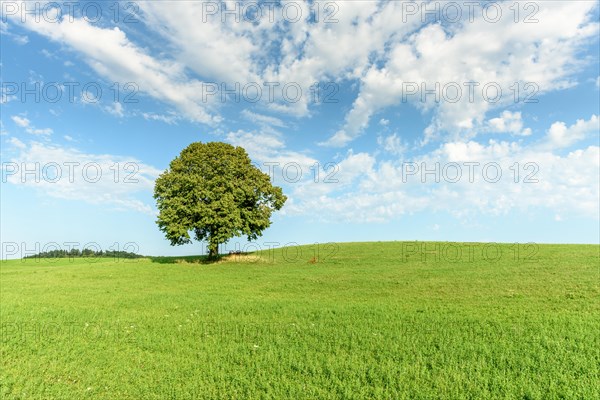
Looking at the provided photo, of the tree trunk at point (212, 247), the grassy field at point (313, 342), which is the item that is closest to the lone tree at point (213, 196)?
the tree trunk at point (212, 247)

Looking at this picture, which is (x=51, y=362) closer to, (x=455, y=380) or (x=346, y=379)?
(x=346, y=379)

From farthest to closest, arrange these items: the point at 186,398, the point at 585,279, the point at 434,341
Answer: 1. the point at 585,279
2. the point at 434,341
3. the point at 186,398

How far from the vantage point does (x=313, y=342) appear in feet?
41.7

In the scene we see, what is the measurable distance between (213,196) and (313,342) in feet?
116

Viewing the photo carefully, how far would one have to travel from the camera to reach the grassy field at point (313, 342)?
9805mm

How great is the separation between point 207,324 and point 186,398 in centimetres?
626

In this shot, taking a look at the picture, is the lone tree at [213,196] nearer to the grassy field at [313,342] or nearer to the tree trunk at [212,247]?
the tree trunk at [212,247]

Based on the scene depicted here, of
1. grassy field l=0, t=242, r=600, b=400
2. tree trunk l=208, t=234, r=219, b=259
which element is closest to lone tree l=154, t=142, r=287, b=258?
tree trunk l=208, t=234, r=219, b=259

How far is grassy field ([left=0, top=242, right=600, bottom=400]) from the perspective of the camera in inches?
386

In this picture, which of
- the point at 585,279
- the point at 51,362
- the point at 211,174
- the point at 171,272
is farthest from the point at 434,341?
the point at 211,174

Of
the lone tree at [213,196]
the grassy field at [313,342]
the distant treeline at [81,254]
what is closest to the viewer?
the grassy field at [313,342]

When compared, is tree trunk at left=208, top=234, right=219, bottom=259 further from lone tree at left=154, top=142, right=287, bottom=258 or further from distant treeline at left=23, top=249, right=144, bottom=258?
distant treeline at left=23, top=249, right=144, bottom=258

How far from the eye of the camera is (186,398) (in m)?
9.46

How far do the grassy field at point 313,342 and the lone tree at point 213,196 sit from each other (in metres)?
20.9
